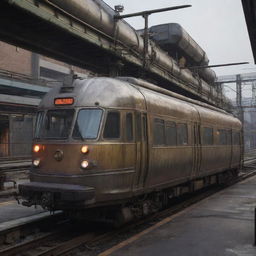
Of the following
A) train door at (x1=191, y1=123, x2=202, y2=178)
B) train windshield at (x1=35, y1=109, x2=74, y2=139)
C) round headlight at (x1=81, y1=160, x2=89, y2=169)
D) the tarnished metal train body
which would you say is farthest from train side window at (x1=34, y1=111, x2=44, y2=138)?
train door at (x1=191, y1=123, x2=202, y2=178)

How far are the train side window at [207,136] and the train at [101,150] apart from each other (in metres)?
3.73

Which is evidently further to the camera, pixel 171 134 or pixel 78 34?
pixel 78 34

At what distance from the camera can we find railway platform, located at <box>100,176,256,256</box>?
7082 mm

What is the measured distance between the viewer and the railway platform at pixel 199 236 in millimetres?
7082

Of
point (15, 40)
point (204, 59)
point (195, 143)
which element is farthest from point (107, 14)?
point (204, 59)

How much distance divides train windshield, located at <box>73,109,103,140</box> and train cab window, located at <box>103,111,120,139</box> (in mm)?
198

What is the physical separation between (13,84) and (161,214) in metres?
20.4

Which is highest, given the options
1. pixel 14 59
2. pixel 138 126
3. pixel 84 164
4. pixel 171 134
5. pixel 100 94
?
pixel 14 59

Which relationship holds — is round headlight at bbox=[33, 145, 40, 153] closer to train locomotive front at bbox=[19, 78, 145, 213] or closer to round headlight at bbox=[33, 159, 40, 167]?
train locomotive front at bbox=[19, 78, 145, 213]

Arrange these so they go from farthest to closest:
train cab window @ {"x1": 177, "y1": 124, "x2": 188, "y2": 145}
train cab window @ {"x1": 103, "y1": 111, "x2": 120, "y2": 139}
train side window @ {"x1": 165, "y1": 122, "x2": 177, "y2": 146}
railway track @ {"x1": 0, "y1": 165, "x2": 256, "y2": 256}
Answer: train cab window @ {"x1": 177, "y1": 124, "x2": 188, "y2": 145}
train side window @ {"x1": 165, "y1": 122, "x2": 177, "y2": 146}
train cab window @ {"x1": 103, "y1": 111, "x2": 120, "y2": 139}
railway track @ {"x1": 0, "y1": 165, "x2": 256, "y2": 256}

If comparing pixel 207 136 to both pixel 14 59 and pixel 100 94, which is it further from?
pixel 14 59

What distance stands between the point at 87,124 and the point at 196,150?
5930 millimetres

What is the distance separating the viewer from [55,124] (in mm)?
8922

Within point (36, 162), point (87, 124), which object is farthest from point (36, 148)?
point (87, 124)
